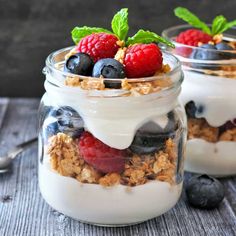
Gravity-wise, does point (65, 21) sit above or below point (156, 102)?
below

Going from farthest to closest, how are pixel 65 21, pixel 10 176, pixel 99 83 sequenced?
1. pixel 65 21
2. pixel 10 176
3. pixel 99 83

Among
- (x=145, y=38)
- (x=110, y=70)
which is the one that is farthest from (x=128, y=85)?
(x=145, y=38)

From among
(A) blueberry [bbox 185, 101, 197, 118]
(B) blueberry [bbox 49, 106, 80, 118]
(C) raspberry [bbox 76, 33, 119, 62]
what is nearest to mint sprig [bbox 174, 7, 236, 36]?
(A) blueberry [bbox 185, 101, 197, 118]

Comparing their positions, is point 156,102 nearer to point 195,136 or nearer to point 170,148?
point 170,148

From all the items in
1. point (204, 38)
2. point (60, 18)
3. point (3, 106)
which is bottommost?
point (3, 106)

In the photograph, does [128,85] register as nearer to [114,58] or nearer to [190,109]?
[114,58]

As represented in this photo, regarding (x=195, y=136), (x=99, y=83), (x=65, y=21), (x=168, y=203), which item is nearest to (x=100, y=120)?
(x=99, y=83)

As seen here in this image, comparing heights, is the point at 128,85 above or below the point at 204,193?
above
